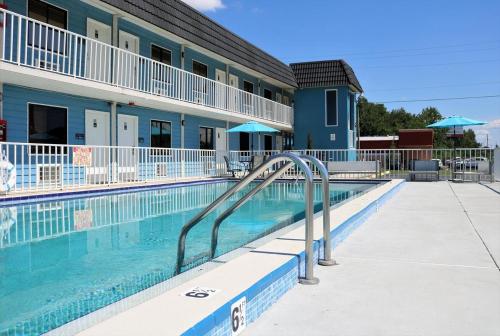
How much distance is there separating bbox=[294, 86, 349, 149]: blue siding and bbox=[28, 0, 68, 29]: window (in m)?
17.8

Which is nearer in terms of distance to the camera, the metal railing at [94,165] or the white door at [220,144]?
the metal railing at [94,165]

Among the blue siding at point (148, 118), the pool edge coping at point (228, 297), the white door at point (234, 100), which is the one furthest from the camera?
the white door at point (234, 100)

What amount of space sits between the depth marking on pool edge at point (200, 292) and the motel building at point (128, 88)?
8655mm

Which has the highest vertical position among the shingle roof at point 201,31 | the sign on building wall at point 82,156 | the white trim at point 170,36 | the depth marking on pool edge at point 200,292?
the shingle roof at point 201,31

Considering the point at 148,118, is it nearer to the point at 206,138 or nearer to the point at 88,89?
the point at 88,89

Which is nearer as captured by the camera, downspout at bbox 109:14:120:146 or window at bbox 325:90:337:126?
downspout at bbox 109:14:120:146

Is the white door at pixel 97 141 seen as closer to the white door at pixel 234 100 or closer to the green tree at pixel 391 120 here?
the white door at pixel 234 100

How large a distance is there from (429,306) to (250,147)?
23.1m

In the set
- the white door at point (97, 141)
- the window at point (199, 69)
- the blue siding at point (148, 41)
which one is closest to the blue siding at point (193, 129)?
the window at point (199, 69)

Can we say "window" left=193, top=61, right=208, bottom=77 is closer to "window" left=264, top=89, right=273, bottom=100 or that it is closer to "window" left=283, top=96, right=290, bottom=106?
"window" left=264, top=89, right=273, bottom=100

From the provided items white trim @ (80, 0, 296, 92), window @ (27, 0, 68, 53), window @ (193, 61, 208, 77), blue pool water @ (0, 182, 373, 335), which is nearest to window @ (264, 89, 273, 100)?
white trim @ (80, 0, 296, 92)

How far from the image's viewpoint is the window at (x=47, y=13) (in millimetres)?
12086

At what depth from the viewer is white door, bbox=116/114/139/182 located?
14578 mm

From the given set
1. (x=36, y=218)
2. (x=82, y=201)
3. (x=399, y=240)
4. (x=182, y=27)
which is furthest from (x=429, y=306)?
(x=182, y=27)
